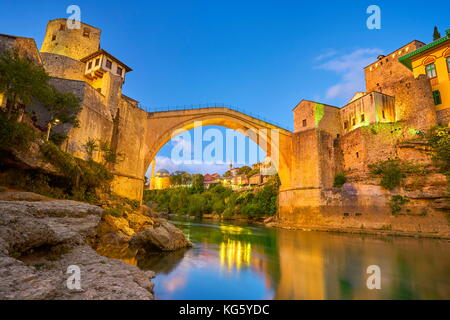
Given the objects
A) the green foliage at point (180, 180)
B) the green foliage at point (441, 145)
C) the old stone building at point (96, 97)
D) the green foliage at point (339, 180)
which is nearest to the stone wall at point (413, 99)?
the green foliage at point (441, 145)

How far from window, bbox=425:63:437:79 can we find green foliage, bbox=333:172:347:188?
1049 cm

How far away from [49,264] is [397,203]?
59.8ft

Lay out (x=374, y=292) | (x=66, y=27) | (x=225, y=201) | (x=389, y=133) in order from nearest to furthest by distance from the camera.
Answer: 1. (x=374, y=292)
2. (x=389, y=133)
3. (x=66, y=27)
4. (x=225, y=201)

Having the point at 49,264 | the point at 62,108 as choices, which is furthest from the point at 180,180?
the point at 49,264

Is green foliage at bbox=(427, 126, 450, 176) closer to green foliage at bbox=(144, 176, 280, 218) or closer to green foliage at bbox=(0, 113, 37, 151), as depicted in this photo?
green foliage at bbox=(144, 176, 280, 218)

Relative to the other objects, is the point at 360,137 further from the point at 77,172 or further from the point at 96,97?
the point at 77,172

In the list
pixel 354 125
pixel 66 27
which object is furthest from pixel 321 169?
pixel 66 27

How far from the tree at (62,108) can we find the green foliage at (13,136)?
166 inches

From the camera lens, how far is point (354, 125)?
71.6 ft

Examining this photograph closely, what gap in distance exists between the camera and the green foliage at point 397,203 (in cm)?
1475

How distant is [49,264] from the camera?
394cm

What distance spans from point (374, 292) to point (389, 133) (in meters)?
17.8

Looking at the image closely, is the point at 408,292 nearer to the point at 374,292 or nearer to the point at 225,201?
the point at 374,292

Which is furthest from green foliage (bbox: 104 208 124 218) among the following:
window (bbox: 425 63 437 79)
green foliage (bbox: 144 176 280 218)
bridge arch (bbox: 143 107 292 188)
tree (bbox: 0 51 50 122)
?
window (bbox: 425 63 437 79)
